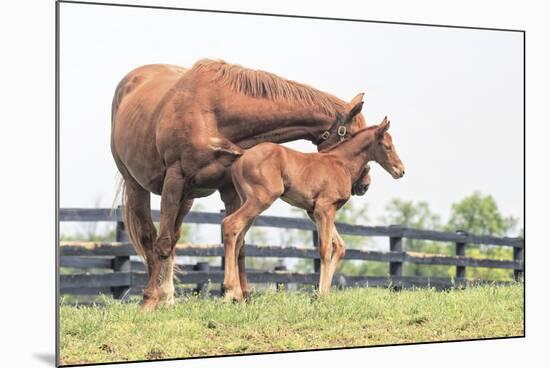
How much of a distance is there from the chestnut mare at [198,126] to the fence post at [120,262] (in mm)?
775

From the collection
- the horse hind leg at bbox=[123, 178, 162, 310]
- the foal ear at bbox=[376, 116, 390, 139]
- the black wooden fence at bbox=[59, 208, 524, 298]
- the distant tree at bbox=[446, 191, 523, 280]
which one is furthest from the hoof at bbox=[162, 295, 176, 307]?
the distant tree at bbox=[446, 191, 523, 280]

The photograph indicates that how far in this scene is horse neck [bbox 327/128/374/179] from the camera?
7.94 metres

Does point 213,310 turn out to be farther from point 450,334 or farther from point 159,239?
point 450,334

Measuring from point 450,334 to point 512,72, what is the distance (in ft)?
7.60

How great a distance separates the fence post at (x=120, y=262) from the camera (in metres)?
8.80

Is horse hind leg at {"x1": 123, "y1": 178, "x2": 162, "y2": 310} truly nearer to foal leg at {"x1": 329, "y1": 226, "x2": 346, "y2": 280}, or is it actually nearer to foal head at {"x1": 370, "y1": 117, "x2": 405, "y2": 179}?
foal leg at {"x1": 329, "y1": 226, "x2": 346, "y2": 280}

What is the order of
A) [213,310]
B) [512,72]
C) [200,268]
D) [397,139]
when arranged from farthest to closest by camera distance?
[200,268]
[512,72]
[397,139]
[213,310]

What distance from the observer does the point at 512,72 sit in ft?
30.0

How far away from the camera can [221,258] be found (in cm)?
1009

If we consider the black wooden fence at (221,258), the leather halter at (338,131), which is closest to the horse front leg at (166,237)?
the black wooden fence at (221,258)

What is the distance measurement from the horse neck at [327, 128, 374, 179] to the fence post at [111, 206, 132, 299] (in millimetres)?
1968

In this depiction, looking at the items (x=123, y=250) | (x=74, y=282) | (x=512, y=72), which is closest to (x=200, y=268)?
(x=123, y=250)

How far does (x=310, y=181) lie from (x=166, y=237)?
1.12 m

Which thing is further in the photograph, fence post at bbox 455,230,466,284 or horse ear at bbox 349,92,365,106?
fence post at bbox 455,230,466,284
